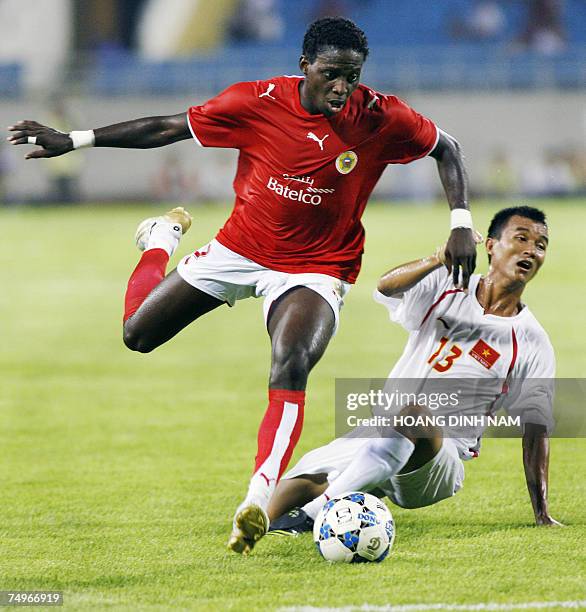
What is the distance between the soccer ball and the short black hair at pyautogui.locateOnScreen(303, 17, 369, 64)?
207cm

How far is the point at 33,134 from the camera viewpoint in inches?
243

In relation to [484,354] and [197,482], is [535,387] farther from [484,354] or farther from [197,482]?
[197,482]

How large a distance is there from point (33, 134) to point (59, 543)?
6.49 ft

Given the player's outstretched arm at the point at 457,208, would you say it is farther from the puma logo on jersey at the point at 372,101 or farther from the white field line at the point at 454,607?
the white field line at the point at 454,607

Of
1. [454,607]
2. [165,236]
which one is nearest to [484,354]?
[454,607]

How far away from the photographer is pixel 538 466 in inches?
236

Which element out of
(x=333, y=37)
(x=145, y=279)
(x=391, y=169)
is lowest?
(x=391, y=169)

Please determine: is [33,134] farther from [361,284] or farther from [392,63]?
[392,63]

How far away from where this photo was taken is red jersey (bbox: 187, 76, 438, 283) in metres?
6.04

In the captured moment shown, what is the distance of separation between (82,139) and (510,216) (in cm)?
215

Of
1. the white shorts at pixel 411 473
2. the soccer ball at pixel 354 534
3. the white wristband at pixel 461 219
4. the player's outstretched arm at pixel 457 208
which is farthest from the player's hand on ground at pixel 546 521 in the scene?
the white wristband at pixel 461 219

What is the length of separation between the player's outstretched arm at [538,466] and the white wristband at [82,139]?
2541 mm

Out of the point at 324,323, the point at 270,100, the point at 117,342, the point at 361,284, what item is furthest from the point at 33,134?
the point at 361,284

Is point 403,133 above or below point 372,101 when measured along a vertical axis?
below
